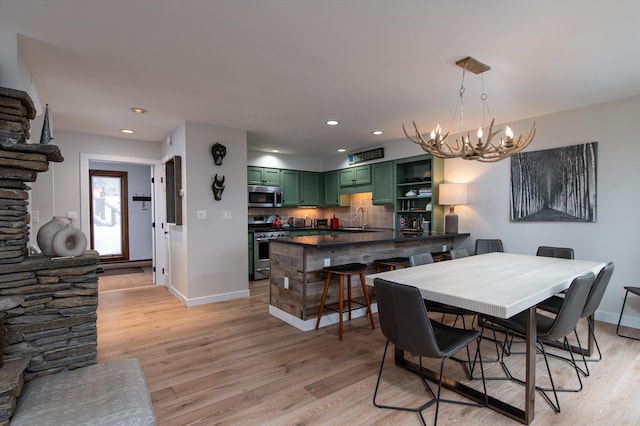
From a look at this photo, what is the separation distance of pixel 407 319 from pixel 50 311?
7.08 ft

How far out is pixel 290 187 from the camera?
6.82 metres

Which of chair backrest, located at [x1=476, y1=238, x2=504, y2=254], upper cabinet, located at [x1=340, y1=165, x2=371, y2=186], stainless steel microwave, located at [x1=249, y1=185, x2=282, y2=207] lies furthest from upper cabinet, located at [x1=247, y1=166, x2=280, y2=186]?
chair backrest, located at [x1=476, y1=238, x2=504, y2=254]

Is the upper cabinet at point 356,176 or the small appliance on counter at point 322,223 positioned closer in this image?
the upper cabinet at point 356,176

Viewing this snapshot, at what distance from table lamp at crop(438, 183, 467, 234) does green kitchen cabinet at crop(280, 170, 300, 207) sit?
3036 millimetres

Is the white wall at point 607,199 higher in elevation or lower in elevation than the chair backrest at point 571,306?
higher

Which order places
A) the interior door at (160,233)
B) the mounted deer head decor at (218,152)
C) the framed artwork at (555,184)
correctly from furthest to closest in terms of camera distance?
the interior door at (160,233) → the mounted deer head decor at (218,152) → the framed artwork at (555,184)

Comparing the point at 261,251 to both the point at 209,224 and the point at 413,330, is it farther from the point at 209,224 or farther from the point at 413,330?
the point at 413,330

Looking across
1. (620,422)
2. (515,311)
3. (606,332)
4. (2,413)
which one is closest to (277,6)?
(515,311)

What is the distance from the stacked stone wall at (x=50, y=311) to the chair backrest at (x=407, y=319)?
1881mm

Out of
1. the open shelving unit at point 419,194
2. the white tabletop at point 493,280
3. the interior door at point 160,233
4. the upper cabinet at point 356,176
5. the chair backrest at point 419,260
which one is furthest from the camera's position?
the upper cabinet at point 356,176

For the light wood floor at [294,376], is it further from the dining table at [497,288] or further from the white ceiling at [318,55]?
the white ceiling at [318,55]

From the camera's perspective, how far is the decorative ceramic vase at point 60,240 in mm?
2139

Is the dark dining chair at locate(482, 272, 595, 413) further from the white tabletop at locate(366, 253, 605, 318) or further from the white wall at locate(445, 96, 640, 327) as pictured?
the white wall at locate(445, 96, 640, 327)

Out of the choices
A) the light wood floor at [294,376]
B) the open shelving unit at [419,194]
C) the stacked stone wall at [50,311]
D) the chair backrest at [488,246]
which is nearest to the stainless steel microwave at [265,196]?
the open shelving unit at [419,194]
